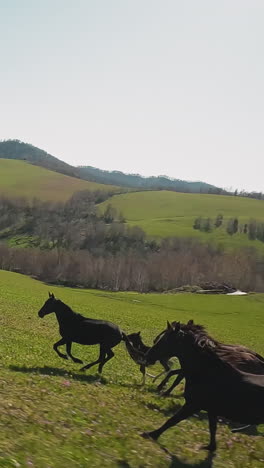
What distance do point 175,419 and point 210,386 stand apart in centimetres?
115

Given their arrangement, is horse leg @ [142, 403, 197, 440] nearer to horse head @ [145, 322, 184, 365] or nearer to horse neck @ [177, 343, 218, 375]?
horse neck @ [177, 343, 218, 375]

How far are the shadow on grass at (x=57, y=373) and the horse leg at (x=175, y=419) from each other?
5.98 metres

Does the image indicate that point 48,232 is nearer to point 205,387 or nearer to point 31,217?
point 31,217

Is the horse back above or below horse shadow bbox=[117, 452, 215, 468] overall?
above

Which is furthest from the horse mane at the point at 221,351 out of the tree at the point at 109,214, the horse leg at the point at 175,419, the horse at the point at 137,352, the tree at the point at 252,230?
the tree at the point at 109,214

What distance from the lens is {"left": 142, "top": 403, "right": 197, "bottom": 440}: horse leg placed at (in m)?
11.3

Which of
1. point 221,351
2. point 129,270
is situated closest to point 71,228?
point 129,270

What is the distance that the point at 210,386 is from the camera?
11.5 meters

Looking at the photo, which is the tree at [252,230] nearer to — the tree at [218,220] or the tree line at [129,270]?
the tree at [218,220]

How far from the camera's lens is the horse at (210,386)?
1123 cm

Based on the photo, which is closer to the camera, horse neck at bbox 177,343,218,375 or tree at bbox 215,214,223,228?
horse neck at bbox 177,343,218,375

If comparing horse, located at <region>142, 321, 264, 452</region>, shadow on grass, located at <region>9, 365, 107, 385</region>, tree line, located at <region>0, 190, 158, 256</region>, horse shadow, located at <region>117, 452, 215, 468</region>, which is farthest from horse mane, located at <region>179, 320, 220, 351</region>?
tree line, located at <region>0, 190, 158, 256</region>

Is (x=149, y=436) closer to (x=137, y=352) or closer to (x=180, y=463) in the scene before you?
(x=180, y=463)

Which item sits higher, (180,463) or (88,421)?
(88,421)
